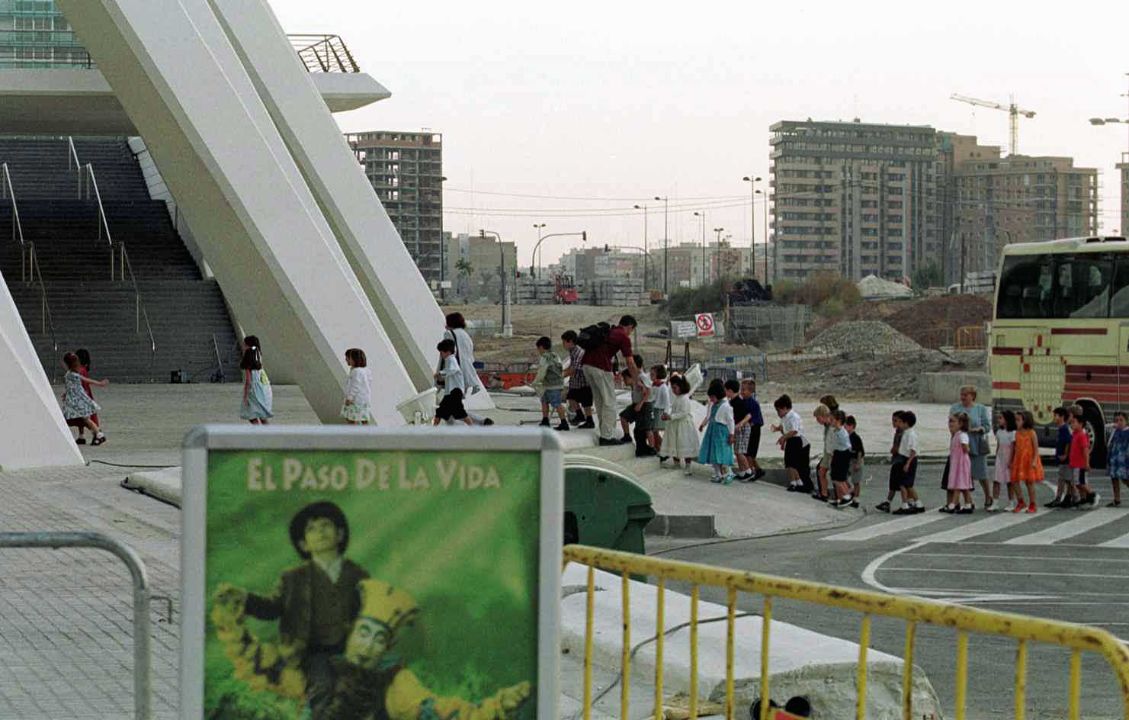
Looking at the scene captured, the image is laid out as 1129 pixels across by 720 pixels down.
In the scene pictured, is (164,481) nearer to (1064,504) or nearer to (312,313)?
(312,313)

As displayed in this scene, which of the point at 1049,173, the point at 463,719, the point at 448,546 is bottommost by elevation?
the point at 463,719

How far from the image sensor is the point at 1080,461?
21188 millimetres

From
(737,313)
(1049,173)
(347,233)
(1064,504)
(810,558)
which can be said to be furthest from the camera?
(1049,173)

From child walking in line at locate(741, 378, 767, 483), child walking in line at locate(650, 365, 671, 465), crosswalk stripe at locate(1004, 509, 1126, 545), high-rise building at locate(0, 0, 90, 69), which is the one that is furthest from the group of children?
high-rise building at locate(0, 0, 90, 69)

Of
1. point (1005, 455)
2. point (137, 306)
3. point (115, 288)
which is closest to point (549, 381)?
point (1005, 455)

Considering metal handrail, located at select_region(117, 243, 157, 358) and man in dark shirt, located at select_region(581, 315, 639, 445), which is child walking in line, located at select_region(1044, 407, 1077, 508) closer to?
man in dark shirt, located at select_region(581, 315, 639, 445)

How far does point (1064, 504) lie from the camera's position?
70.9ft

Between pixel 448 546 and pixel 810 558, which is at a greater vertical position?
pixel 448 546

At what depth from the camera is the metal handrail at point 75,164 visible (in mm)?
46781

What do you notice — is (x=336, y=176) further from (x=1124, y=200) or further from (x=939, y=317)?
(x=1124, y=200)

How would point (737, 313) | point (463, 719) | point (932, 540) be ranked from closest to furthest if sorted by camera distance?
point (463, 719) → point (932, 540) → point (737, 313)

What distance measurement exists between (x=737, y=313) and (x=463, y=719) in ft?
236

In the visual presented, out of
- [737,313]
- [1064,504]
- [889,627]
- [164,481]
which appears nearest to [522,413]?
[1064,504]

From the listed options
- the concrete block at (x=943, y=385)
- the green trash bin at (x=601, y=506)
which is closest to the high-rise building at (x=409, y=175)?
the concrete block at (x=943, y=385)
